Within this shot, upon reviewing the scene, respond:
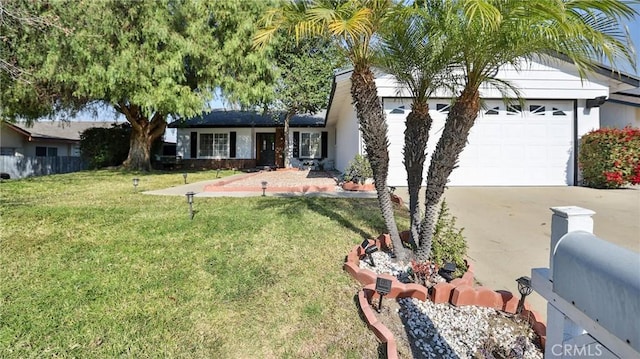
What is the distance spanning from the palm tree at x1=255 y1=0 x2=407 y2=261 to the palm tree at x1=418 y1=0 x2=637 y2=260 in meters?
0.64

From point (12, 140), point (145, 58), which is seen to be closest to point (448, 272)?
point (145, 58)

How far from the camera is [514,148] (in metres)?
11.2

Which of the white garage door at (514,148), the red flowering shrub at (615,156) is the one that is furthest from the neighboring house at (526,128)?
the red flowering shrub at (615,156)

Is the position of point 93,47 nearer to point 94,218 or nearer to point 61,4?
point 61,4

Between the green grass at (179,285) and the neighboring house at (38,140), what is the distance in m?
18.5

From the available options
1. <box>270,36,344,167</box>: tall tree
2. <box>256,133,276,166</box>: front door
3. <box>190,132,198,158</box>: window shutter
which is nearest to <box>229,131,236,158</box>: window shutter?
<box>256,133,276,166</box>: front door

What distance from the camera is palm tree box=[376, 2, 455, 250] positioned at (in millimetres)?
3980

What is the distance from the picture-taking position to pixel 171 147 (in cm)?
2603

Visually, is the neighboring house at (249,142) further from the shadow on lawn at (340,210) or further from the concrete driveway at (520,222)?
the shadow on lawn at (340,210)

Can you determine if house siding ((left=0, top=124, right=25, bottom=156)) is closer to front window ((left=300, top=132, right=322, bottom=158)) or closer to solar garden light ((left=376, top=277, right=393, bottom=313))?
front window ((left=300, top=132, right=322, bottom=158))

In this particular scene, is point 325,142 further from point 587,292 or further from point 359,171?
point 587,292

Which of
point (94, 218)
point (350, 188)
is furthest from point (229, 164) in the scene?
point (94, 218)

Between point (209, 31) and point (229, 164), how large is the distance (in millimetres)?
9403
